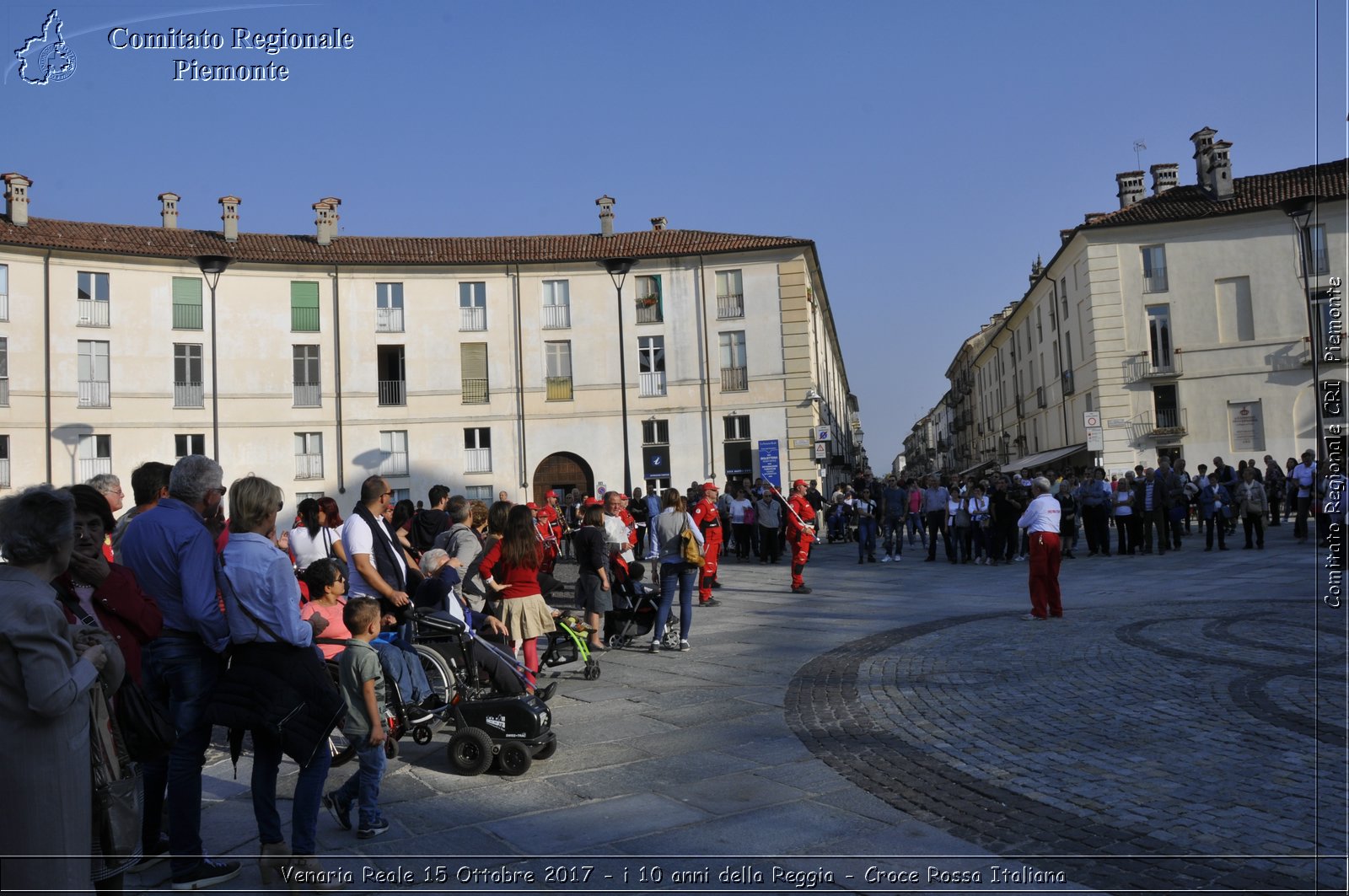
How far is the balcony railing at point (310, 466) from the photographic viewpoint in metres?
37.2

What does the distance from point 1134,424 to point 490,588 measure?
107ft

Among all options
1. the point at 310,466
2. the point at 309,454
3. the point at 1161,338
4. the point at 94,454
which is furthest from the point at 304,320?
the point at 1161,338

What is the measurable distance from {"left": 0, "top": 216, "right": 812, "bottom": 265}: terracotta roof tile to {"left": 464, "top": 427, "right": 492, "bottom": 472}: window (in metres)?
6.42

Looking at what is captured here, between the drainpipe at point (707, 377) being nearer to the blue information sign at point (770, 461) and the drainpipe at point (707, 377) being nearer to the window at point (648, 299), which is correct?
the window at point (648, 299)

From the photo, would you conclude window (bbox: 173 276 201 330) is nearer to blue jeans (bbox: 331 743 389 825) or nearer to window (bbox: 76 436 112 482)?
window (bbox: 76 436 112 482)

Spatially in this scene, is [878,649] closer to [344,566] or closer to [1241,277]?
[344,566]

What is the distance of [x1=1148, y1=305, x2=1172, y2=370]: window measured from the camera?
35469 mm

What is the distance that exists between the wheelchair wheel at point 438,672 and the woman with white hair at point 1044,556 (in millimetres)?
7290

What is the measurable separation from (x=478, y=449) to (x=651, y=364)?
724 cm

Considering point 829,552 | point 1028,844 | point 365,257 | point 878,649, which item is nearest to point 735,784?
point 1028,844

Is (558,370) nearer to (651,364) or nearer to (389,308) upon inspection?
(651,364)

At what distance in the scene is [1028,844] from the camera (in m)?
4.67

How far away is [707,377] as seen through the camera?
37.3 m

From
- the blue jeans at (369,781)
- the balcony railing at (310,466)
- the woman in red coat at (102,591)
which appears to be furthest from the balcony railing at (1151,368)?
the woman in red coat at (102,591)
